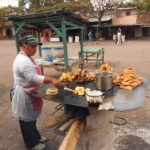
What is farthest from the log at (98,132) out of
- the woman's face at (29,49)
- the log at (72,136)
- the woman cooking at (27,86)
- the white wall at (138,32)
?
the white wall at (138,32)

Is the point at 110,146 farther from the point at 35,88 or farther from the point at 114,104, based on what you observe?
the point at 35,88

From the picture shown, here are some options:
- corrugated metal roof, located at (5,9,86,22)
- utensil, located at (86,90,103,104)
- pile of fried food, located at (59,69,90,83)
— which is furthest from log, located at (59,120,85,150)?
corrugated metal roof, located at (5,9,86,22)

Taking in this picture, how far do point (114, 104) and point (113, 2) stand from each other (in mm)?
25235

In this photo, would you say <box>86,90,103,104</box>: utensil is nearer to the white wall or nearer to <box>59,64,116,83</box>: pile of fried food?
<box>59,64,116,83</box>: pile of fried food

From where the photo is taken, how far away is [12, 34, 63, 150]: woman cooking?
2096 millimetres

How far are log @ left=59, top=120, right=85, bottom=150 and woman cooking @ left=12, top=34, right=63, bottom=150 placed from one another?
0.53m

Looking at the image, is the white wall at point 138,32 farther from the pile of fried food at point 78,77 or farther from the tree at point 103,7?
the pile of fried food at point 78,77

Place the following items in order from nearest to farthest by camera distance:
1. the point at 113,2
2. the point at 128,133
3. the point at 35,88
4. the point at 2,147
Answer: the point at 35,88 → the point at 2,147 → the point at 128,133 → the point at 113,2

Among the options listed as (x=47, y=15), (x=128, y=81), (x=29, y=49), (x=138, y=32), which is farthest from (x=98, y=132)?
(x=138, y=32)

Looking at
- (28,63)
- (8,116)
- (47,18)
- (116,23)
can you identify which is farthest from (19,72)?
(116,23)

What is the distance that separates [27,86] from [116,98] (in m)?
1.15

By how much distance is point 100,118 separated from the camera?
6.75 feet

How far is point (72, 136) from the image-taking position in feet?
6.34

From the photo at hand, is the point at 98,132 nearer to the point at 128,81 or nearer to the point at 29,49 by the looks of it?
the point at 128,81
